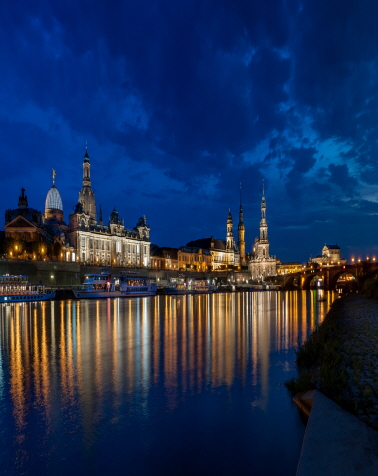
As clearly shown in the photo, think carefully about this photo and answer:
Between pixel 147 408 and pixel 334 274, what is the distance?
95452mm

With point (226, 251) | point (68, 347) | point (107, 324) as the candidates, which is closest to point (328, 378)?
point (68, 347)

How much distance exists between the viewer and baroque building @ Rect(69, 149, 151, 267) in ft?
345

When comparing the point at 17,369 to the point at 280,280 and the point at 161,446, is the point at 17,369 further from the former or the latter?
the point at 280,280

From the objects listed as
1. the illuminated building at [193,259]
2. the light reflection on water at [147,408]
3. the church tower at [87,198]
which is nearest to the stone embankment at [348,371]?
the light reflection on water at [147,408]

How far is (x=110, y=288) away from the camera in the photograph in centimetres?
7044

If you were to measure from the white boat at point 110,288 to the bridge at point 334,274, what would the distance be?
4406cm

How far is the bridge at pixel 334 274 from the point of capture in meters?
71.2

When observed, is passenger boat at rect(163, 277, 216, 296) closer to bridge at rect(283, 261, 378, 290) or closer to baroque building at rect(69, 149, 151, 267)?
baroque building at rect(69, 149, 151, 267)

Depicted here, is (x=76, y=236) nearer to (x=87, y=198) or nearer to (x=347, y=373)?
(x=87, y=198)

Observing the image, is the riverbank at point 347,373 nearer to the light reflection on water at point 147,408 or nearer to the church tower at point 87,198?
the light reflection on water at point 147,408

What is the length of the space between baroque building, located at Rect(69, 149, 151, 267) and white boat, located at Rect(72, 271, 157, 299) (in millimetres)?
29120

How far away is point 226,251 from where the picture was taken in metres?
173

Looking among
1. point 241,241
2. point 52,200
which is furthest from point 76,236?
point 241,241

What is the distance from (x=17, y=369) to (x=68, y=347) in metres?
4.48
